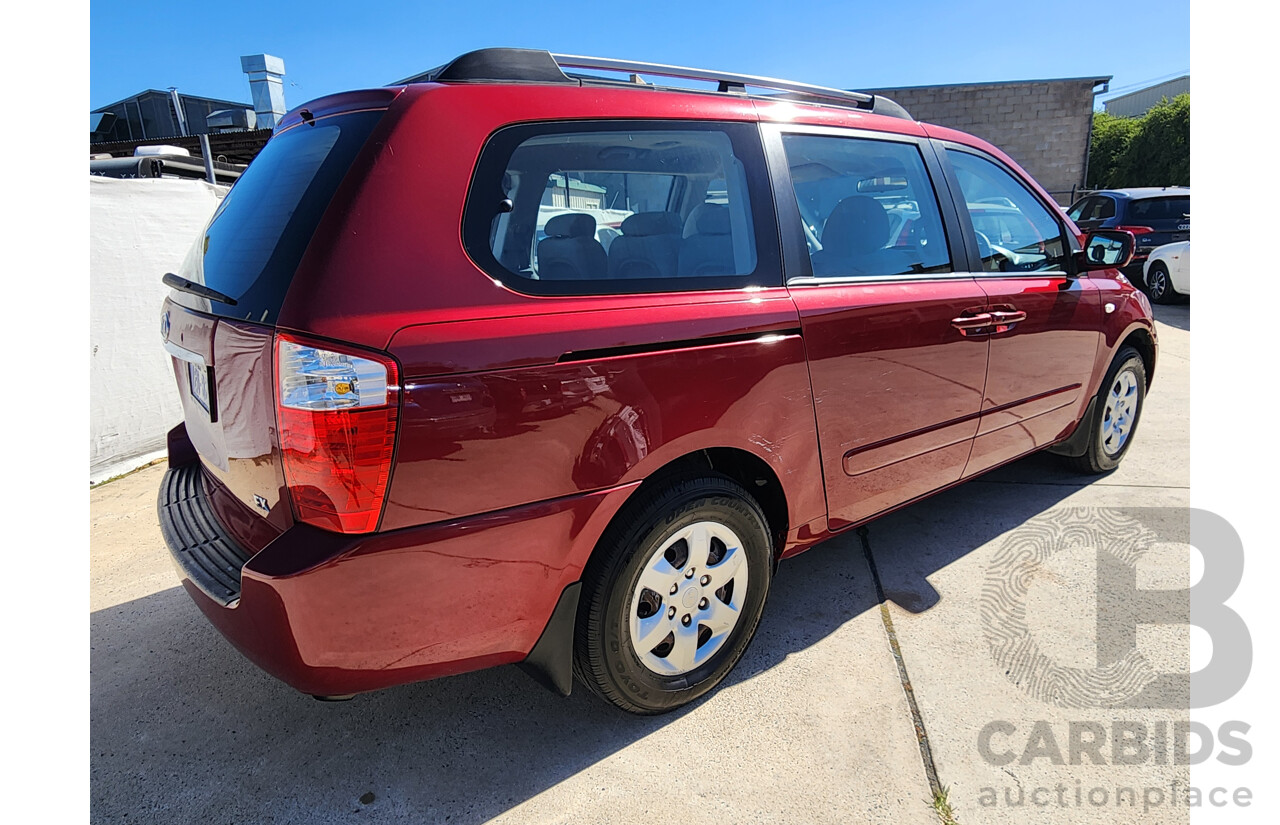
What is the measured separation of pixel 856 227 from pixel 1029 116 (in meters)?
23.7

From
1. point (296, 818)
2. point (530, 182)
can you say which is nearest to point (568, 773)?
point (296, 818)

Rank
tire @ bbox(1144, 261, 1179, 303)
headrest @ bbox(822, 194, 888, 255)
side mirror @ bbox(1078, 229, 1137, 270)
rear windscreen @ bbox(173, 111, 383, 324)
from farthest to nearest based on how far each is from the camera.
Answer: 1. tire @ bbox(1144, 261, 1179, 303)
2. side mirror @ bbox(1078, 229, 1137, 270)
3. headrest @ bbox(822, 194, 888, 255)
4. rear windscreen @ bbox(173, 111, 383, 324)

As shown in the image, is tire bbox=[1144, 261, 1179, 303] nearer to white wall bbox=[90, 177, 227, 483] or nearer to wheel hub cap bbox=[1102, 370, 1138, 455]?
wheel hub cap bbox=[1102, 370, 1138, 455]

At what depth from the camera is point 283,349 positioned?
1.61 metres

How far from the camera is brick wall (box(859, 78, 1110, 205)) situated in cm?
2167

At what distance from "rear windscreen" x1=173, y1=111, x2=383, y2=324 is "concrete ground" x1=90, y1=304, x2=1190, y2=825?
1.33 meters

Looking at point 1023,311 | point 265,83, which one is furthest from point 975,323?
point 265,83

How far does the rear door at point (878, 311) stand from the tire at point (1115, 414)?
4.67 ft

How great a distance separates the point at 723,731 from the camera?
228 centimetres

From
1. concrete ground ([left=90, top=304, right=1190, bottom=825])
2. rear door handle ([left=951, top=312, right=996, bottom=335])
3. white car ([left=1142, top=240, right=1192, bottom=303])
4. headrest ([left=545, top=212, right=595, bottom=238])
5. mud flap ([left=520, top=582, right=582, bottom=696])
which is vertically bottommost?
concrete ground ([left=90, top=304, right=1190, bottom=825])

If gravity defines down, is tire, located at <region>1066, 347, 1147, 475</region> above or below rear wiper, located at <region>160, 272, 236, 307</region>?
below

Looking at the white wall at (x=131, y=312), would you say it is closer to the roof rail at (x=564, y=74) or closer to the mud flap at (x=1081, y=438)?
the roof rail at (x=564, y=74)

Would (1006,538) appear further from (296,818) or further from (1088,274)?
(296,818)

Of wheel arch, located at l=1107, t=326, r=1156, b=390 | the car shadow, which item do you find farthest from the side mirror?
the car shadow
